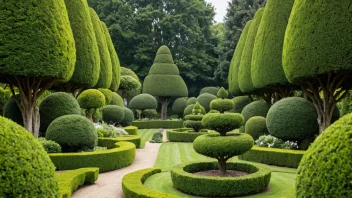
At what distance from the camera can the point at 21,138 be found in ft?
12.9

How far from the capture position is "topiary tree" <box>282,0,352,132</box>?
12.5 m

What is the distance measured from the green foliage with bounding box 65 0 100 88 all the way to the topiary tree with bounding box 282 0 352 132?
1093cm

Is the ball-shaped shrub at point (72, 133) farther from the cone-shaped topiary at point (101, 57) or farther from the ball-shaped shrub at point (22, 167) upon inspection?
the ball-shaped shrub at point (22, 167)

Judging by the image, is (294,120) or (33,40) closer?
(33,40)

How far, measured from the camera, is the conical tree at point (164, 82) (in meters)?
40.8

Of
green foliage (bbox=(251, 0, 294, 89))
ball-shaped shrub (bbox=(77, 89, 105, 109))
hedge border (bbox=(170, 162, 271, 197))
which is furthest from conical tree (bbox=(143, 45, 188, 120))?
hedge border (bbox=(170, 162, 271, 197))

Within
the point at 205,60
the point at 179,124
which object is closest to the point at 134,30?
the point at 205,60

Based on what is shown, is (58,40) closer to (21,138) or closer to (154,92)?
(21,138)

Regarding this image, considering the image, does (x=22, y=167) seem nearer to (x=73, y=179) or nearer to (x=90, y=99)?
(x=73, y=179)

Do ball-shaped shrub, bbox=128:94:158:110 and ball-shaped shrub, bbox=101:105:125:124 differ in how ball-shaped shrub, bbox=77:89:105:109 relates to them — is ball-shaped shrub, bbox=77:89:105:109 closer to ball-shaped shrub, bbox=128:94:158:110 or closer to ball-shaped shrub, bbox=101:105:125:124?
ball-shaped shrub, bbox=101:105:125:124

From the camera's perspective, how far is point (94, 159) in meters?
12.9

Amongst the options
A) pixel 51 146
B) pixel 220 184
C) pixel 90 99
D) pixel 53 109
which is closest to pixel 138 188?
pixel 220 184

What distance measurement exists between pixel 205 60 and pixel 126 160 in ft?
122

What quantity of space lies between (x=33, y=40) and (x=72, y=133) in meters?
4.14
